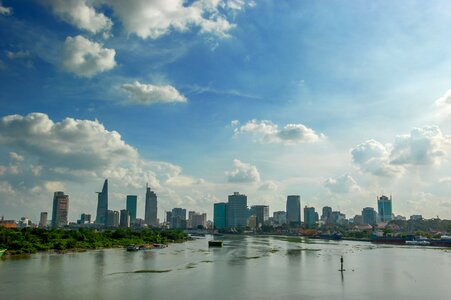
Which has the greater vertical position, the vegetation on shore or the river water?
the vegetation on shore

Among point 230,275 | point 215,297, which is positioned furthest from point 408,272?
point 215,297

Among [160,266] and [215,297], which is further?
[160,266]

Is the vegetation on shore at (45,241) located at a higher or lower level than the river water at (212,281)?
higher

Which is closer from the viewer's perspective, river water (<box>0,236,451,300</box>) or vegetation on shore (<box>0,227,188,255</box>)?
river water (<box>0,236,451,300</box>)

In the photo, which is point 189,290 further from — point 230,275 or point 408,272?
point 408,272

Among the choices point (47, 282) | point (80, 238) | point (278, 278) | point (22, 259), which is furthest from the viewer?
point (80, 238)

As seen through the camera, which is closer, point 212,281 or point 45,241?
point 212,281

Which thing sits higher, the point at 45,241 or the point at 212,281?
the point at 45,241

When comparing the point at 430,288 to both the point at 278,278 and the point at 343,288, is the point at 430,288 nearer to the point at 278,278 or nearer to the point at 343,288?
the point at 343,288

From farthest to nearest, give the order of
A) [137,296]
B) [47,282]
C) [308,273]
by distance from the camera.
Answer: [308,273] → [47,282] → [137,296]

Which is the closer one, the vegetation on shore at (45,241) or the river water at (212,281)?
the river water at (212,281)
